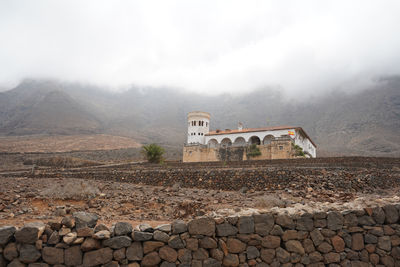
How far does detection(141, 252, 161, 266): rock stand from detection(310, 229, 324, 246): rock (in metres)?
3.11

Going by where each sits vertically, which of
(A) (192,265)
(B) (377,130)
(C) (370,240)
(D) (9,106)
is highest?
(D) (9,106)

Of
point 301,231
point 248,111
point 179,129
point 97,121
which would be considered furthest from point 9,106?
point 301,231

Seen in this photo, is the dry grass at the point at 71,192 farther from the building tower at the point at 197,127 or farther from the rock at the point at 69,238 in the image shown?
the building tower at the point at 197,127

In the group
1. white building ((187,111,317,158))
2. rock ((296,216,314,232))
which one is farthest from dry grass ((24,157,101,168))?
rock ((296,216,314,232))

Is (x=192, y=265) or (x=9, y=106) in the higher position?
(x=9, y=106)

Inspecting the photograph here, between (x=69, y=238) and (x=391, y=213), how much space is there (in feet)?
21.0

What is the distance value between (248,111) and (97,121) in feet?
253

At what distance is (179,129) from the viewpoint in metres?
138

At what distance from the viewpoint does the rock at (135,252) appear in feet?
16.2

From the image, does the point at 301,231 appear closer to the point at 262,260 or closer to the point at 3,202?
the point at 262,260

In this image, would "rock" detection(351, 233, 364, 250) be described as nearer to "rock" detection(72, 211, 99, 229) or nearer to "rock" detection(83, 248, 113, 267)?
"rock" detection(83, 248, 113, 267)

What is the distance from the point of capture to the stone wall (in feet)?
15.7

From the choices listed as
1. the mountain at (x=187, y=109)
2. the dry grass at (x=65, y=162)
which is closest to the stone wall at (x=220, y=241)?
the dry grass at (x=65, y=162)

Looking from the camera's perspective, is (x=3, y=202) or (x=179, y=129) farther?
(x=179, y=129)
